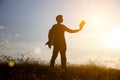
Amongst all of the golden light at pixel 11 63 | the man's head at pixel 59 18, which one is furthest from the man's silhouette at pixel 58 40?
the golden light at pixel 11 63

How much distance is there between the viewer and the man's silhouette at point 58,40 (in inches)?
442

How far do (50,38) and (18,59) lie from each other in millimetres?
2470

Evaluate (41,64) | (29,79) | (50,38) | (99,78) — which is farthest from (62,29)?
(29,79)

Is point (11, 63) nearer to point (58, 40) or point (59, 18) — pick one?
point (58, 40)

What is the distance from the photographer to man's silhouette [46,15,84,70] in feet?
36.8

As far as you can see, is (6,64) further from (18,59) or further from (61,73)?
(61,73)

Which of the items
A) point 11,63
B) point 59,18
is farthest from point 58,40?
point 11,63

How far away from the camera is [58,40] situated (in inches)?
444

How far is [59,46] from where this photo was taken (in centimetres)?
1119

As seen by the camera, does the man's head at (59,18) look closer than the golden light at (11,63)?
Yes

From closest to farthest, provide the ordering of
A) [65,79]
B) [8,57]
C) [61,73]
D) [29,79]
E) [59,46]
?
[29,79] → [65,79] → [61,73] → [59,46] → [8,57]

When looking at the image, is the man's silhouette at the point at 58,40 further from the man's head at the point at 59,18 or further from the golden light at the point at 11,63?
the golden light at the point at 11,63

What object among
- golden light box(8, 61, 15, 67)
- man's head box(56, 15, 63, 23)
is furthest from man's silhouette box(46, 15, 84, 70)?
golden light box(8, 61, 15, 67)

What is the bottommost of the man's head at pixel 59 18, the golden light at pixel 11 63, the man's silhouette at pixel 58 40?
the golden light at pixel 11 63
